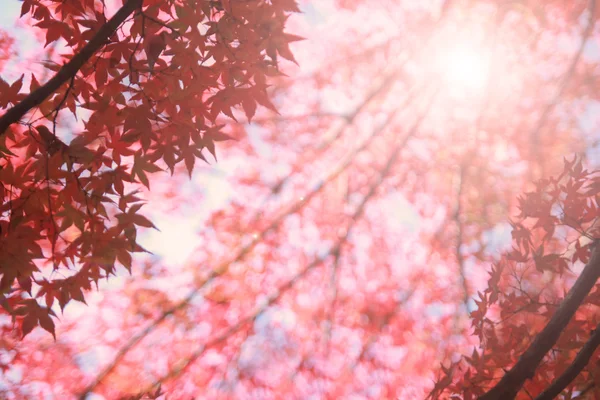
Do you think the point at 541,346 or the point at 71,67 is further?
the point at 541,346

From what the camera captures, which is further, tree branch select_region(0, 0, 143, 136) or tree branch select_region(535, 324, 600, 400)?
tree branch select_region(535, 324, 600, 400)

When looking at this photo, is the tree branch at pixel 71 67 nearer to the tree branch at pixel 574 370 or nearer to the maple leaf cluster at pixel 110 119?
the maple leaf cluster at pixel 110 119

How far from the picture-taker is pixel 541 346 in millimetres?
2412

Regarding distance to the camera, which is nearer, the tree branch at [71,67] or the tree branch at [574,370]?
the tree branch at [71,67]

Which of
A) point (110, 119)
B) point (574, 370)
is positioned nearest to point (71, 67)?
point (110, 119)

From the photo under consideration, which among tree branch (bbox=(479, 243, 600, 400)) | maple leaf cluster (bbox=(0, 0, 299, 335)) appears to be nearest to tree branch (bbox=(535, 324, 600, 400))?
tree branch (bbox=(479, 243, 600, 400))

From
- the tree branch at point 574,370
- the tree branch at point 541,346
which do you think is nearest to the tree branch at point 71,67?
the tree branch at point 541,346

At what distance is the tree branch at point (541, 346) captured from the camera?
94.0 inches

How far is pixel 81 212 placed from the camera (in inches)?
89.7

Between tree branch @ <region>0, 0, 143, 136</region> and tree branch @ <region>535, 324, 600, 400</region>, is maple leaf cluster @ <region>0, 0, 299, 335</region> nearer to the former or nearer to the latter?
tree branch @ <region>0, 0, 143, 136</region>

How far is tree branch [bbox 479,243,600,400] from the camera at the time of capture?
239cm

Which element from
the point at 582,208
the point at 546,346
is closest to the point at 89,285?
the point at 546,346

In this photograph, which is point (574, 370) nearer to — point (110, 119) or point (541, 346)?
point (541, 346)

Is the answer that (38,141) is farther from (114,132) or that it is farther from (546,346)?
(546,346)
